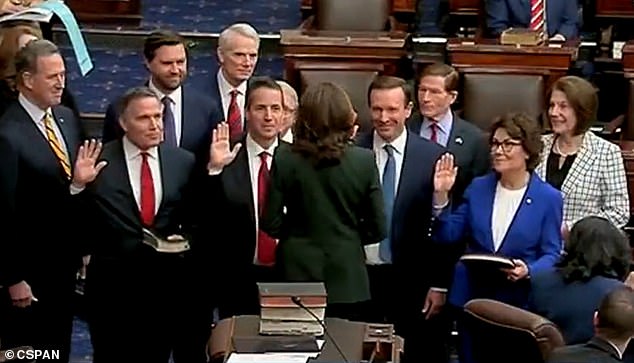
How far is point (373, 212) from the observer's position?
471 centimetres

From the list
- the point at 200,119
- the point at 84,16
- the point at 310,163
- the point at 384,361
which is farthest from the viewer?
the point at 84,16

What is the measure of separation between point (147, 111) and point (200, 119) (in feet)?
1.82

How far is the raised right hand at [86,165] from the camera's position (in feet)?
15.8

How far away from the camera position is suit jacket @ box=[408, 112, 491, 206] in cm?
530

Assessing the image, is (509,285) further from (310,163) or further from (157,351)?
(157,351)

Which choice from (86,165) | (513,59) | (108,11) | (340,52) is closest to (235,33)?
(86,165)

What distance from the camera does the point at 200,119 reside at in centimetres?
540

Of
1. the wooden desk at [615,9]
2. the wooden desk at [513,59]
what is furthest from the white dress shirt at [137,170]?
the wooden desk at [615,9]

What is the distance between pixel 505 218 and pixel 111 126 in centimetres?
150

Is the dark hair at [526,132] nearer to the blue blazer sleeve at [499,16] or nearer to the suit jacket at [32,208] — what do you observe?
the suit jacket at [32,208]

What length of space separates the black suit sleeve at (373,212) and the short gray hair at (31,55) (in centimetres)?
120

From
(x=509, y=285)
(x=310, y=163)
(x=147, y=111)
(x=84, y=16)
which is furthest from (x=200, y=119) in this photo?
(x=84, y=16)

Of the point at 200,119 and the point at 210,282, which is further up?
the point at 200,119

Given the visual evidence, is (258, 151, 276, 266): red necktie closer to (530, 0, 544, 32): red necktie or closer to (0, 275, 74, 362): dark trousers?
(0, 275, 74, 362): dark trousers
